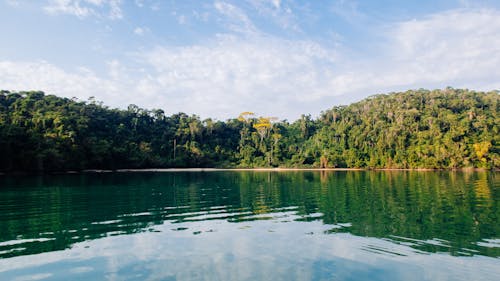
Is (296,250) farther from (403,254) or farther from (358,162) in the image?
(358,162)

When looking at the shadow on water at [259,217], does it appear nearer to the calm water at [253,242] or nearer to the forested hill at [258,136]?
the calm water at [253,242]

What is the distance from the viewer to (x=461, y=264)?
31.9 feet

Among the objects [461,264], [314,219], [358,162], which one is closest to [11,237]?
[314,219]

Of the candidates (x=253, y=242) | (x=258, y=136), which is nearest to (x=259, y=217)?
(x=253, y=242)

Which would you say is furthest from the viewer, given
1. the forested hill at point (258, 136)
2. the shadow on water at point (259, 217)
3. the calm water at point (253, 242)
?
the forested hill at point (258, 136)

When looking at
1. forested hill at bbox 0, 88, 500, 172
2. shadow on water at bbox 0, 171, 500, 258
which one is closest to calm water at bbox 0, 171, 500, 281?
shadow on water at bbox 0, 171, 500, 258

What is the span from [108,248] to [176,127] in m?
105

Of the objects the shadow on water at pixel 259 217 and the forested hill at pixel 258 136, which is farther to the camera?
the forested hill at pixel 258 136

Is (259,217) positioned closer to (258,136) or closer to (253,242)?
(253,242)

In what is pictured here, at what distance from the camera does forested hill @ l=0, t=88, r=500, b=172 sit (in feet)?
226

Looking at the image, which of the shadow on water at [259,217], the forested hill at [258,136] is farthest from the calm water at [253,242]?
the forested hill at [258,136]

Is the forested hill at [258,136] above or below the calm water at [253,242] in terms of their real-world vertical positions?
above

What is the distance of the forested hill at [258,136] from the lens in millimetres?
68812

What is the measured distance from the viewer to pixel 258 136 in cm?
12169
